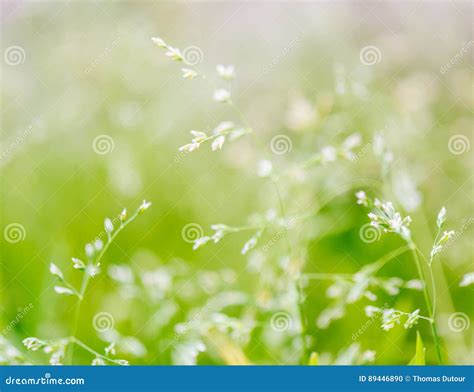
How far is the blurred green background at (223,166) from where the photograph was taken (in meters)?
1.35

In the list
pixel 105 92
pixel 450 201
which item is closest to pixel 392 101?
pixel 450 201

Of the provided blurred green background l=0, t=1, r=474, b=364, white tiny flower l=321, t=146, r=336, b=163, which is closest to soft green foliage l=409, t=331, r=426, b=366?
blurred green background l=0, t=1, r=474, b=364

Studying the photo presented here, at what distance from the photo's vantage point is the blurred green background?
1.35m

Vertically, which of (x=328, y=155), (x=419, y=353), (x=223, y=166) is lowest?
(x=419, y=353)

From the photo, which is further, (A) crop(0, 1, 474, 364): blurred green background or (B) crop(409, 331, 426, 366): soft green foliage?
(A) crop(0, 1, 474, 364): blurred green background

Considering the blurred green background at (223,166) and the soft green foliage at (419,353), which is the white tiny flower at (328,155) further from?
the soft green foliage at (419,353)

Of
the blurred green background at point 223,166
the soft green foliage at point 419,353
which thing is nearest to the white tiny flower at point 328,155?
the blurred green background at point 223,166

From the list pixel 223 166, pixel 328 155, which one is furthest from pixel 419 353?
pixel 223 166

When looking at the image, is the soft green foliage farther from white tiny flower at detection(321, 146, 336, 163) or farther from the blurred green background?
white tiny flower at detection(321, 146, 336, 163)

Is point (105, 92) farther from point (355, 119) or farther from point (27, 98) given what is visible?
point (355, 119)

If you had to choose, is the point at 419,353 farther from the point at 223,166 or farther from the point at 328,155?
the point at 223,166

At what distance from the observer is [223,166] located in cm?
201

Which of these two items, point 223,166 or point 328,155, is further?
point 223,166

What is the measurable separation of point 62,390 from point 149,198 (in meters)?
0.68
